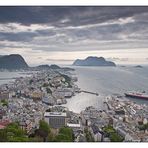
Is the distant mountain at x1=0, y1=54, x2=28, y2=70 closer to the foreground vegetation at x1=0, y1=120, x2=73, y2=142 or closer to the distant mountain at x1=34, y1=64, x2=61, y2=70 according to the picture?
the distant mountain at x1=34, y1=64, x2=61, y2=70

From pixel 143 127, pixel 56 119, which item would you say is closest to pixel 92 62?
pixel 56 119

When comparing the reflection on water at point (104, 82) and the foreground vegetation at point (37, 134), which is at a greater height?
the reflection on water at point (104, 82)

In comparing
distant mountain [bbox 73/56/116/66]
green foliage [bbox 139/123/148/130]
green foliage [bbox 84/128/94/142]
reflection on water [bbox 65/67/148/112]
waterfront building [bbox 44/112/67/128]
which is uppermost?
distant mountain [bbox 73/56/116/66]

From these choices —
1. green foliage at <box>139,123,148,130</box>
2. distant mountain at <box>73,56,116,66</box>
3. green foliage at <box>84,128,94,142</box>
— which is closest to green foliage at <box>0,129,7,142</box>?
green foliage at <box>84,128,94,142</box>

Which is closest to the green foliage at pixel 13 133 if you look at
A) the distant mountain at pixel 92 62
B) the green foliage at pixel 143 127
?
the distant mountain at pixel 92 62

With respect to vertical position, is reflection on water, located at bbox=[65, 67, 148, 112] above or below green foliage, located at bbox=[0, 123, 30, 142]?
above

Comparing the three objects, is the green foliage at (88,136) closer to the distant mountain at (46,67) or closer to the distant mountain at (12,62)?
the distant mountain at (46,67)

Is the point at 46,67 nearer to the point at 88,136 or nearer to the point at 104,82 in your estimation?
the point at 104,82
